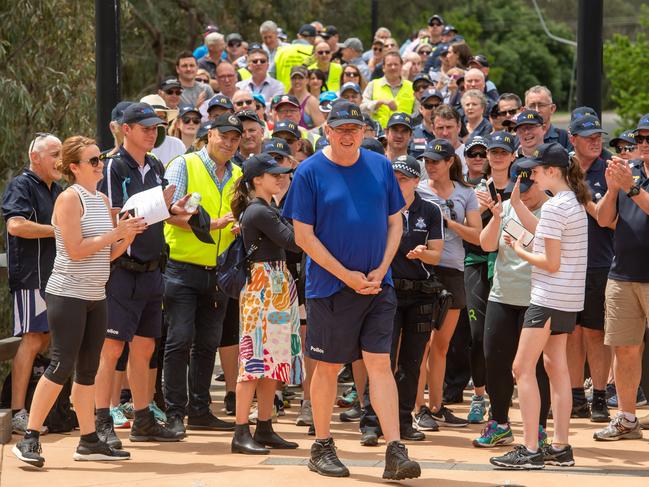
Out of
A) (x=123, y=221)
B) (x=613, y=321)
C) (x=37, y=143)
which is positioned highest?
(x=37, y=143)

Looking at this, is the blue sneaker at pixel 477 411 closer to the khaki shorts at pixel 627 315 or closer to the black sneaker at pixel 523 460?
the khaki shorts at pixel 627 315

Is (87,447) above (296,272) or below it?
below

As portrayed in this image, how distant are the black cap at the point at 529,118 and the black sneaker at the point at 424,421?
2502 millimetres

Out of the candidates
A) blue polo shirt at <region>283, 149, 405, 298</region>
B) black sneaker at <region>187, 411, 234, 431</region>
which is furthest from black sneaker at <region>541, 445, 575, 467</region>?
black sneaker at <region>187, 411, 234, 431</region>

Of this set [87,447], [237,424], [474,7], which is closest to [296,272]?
[237,424]

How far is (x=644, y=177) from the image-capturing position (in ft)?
28.8

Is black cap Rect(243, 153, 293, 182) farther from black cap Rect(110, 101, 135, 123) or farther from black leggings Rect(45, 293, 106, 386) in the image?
black leggings Rect(45, 293, 106, 386)

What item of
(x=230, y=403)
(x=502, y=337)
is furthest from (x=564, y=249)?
(x=230, y=403)

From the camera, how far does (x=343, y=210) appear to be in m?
7.38

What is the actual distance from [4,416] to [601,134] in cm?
492

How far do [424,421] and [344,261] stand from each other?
219cm

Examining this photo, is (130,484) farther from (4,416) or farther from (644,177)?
(644,177)

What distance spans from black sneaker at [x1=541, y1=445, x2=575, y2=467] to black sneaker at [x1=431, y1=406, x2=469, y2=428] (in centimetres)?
159

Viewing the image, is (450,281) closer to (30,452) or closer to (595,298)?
(595,298)
